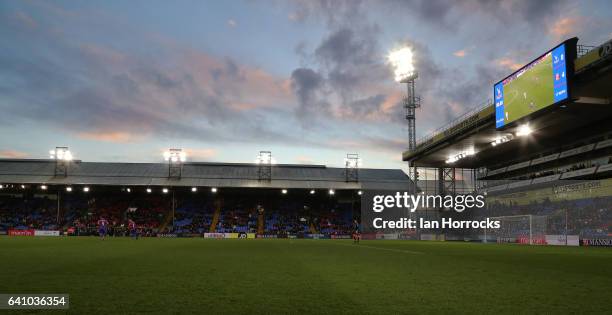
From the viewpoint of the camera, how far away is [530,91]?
99.2 ft

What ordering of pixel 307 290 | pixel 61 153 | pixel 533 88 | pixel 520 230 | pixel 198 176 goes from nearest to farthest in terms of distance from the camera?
pixel 307 290 → pixel 533 88 → pixel 520 230 → pixel 61 153 → pixel 198 176

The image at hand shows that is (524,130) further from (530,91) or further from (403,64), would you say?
(403,64)

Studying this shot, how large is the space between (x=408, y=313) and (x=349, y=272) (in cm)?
635

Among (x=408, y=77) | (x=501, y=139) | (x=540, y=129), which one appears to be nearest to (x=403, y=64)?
(x=408, y=77)

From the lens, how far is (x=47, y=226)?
6238 centimetres

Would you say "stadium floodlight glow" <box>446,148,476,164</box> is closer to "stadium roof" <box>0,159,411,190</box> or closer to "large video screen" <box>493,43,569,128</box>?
"stadium roof" <box>0,159,411,190</box>

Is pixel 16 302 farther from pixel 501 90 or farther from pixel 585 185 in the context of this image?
pixel 585 185

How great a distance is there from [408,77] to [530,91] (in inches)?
1069

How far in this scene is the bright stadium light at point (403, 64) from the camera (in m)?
56.0

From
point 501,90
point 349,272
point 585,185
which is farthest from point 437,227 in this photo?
point 349,272

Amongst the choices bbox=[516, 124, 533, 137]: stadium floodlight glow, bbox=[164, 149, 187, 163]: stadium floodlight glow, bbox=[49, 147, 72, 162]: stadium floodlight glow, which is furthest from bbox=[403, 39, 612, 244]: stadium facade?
bbox=[49, 147, 72, 162]: stadium floodlight glow

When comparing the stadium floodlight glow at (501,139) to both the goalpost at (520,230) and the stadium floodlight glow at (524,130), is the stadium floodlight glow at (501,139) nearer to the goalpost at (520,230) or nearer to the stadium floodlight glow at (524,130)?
the stadium floodlight glow at (524,130)

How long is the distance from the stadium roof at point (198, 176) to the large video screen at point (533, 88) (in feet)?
97.3

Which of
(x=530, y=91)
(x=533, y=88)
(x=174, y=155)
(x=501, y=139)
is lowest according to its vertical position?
(x=174, y=155)
